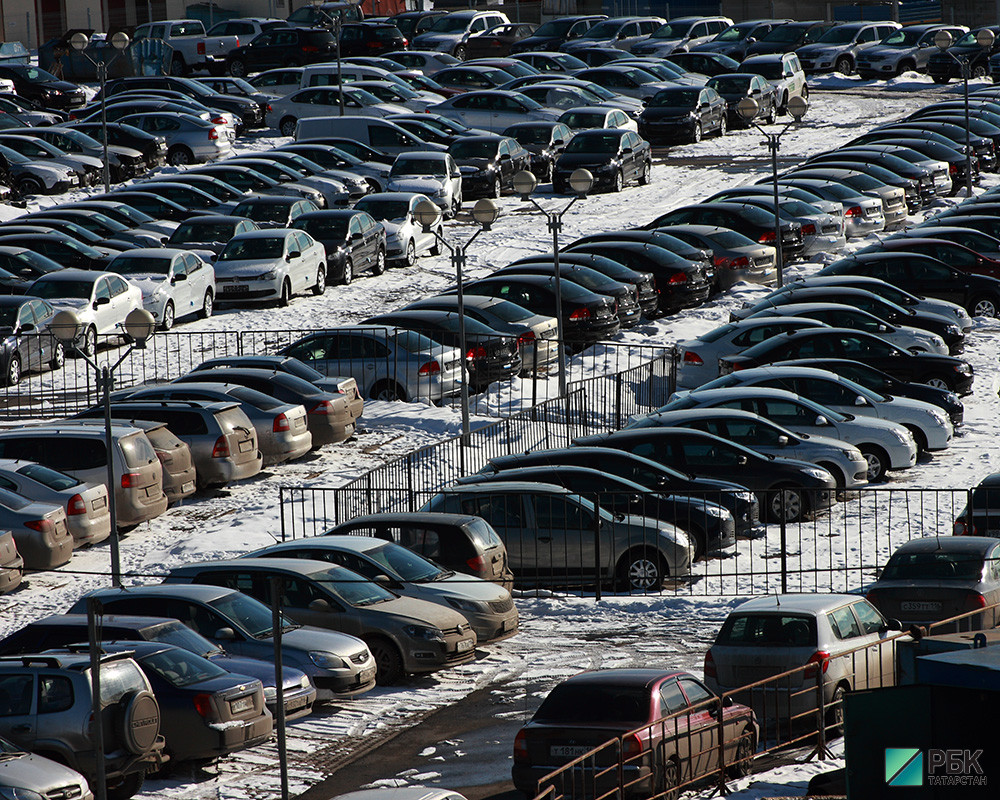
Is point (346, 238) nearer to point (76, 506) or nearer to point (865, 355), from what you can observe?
point (865, 355)

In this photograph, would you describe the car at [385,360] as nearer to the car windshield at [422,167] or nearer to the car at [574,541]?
the car at [574,541]

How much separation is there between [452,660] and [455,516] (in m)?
2.61

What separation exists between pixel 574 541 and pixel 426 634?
324 cm

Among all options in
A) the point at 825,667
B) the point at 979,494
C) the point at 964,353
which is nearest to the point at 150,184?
the point at 964,353

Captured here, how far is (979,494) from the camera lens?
19.9 metres

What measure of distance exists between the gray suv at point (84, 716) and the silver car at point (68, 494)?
20.9ft

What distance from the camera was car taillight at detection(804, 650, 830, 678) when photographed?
14.9m

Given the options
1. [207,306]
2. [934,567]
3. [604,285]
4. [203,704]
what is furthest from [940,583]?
[207,306]

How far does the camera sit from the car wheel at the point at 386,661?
1767 centimetres

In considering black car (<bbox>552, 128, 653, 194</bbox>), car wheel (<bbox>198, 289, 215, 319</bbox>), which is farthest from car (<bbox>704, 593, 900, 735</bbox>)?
black car (<bbox>552, 128, 653, 194</bbox>)

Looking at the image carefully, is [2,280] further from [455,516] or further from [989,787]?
[989,787]

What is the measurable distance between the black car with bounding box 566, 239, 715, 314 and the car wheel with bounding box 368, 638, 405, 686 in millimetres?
16542

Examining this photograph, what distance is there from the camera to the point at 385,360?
27.7 meters

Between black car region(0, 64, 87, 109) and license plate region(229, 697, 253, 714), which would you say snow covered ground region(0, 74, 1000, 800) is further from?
black car region(0, 64, 87, 109)
